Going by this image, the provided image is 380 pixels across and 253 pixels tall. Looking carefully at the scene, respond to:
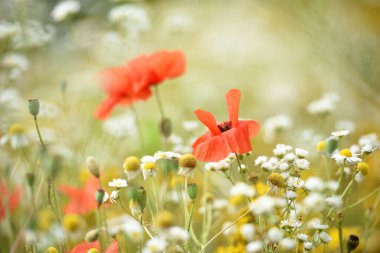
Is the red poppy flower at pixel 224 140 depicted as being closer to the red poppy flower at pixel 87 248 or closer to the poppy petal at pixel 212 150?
the poppy petal at pixel 212 150

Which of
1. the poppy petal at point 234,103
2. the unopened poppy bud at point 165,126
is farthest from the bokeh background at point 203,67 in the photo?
the poppy petal at point 234,103

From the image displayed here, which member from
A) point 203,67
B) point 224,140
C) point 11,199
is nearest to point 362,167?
point 224,140

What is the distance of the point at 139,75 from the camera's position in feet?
3.22

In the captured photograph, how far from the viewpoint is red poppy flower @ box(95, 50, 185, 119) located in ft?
3.13

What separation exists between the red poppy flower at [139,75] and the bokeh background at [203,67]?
3.5 inches

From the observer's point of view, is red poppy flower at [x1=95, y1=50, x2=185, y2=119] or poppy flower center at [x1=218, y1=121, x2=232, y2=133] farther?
red poppy flower at [x1=95, y1=50, x2=185, y2=119]

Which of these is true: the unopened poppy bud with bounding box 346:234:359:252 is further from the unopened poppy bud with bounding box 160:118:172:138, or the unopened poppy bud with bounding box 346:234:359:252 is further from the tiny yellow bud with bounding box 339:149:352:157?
the unopened poppy bud with bounding box 160:118:172:138

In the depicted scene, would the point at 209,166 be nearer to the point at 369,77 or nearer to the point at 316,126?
the point at 369,77

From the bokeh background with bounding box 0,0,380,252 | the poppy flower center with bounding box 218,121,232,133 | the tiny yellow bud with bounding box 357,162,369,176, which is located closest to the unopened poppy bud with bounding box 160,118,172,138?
the poppy flower center with bounding box 218,121,232,133

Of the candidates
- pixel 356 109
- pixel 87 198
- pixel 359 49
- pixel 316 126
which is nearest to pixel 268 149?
pixel 316 126

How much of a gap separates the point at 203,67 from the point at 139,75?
131 centimetres

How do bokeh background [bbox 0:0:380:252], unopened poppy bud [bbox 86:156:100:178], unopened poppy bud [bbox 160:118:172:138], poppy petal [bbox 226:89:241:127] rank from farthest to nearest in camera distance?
1. bokeh background [bbox 0:0:380:252]
2. unopened poppy bud [bbox 160:118:172:138]
3. poppy petal [bbox 226:89:241:127]
4. unopened poppy bud [bbox 86:156:100:178]

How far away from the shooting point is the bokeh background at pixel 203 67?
4.03ft

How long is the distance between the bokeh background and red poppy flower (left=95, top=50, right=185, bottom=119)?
0.09m
